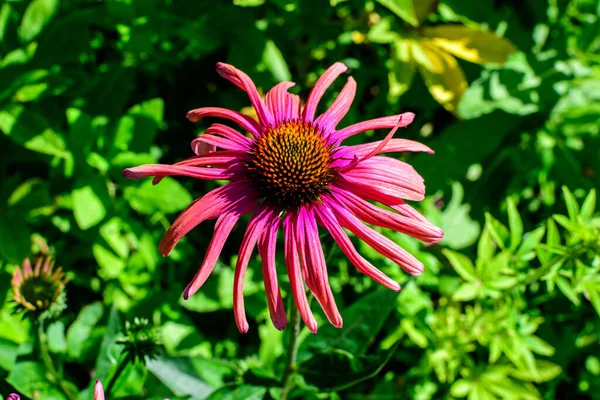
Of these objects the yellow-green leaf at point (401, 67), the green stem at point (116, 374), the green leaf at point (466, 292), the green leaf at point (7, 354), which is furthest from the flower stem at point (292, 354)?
the yellow-green leaf at point (401, 67)

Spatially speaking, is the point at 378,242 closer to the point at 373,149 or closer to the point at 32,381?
the point at 373,149

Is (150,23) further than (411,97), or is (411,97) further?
(411,97)

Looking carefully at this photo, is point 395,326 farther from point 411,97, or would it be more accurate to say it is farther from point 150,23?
point 150,23

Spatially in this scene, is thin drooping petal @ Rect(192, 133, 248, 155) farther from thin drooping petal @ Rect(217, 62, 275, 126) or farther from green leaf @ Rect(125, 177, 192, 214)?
green leaf @ Rect(125, 177, 192, 214)

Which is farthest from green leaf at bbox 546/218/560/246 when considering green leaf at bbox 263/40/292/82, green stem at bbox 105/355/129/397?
green stem at bbox 105/355/129/397

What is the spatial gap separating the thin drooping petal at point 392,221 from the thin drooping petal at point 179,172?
0.22 metres

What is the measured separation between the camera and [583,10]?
197 cm

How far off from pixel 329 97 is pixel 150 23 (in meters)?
0.54

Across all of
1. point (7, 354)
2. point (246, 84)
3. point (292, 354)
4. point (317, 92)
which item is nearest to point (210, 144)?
point (246, 84)

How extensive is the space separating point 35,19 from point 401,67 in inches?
43.0

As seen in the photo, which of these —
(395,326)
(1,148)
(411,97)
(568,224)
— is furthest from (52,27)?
(568,224)

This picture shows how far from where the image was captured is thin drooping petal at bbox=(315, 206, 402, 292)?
0.94m

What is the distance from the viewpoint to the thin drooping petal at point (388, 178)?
1.01 meters

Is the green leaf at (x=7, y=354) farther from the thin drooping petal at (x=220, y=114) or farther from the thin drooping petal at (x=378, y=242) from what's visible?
the thin drooping petal at (x=378, y=242)
